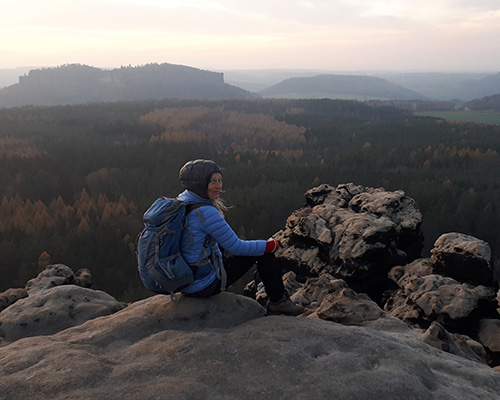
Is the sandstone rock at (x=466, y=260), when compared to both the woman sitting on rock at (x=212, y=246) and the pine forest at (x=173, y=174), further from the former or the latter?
the pine forest at (x=173, y=174)

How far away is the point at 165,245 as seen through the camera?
16.9 ft

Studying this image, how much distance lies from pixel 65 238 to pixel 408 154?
143 ft

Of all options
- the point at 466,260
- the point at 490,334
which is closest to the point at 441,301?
the point at 490,334

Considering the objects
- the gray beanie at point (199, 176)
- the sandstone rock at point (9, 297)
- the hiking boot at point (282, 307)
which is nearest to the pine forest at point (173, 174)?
the sandstone rock at point (9, 297)

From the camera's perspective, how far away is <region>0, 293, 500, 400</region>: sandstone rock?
12.3ft

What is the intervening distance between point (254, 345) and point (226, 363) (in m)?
0.41

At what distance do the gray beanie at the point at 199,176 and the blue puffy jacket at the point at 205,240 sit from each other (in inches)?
3.2

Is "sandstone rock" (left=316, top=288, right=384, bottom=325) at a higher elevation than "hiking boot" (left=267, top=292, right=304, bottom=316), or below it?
below

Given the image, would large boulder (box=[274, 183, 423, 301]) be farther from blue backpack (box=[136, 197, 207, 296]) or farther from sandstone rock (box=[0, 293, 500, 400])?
blue backpack (box=[136, 197, 207, 296])

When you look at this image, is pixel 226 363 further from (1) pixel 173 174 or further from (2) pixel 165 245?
(1) pixel 173 174

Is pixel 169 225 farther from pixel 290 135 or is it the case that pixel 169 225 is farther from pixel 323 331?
pixel 290 135

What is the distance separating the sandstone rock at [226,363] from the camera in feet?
12.3

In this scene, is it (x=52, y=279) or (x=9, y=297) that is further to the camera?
(x=52, y=279)

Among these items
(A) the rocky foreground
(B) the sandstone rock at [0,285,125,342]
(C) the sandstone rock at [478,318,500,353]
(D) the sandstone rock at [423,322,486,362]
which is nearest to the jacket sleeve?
(A) the rocky foreground
